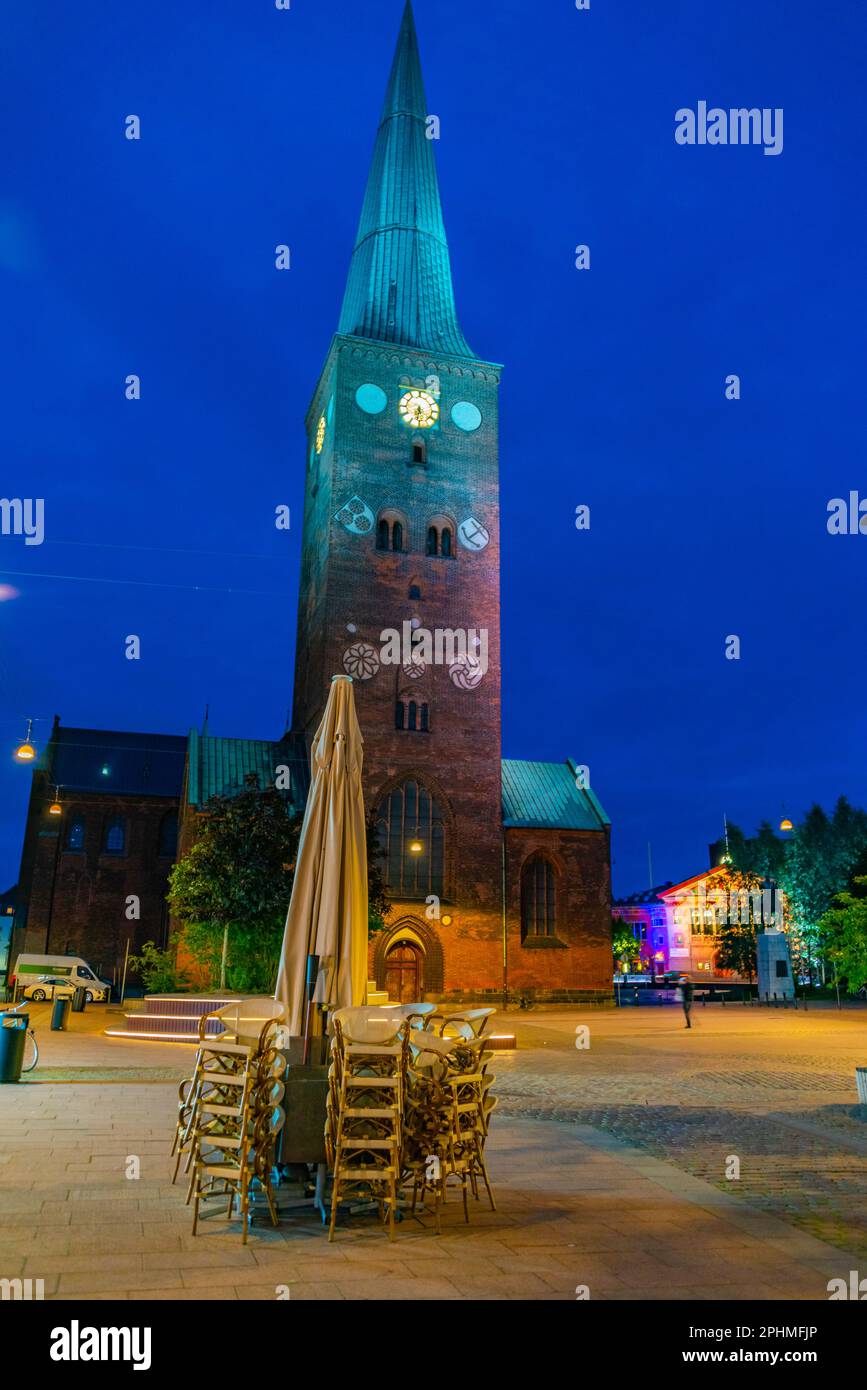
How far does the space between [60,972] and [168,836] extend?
9350 millimetres

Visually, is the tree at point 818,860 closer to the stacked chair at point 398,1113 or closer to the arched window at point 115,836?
the arched window at point 115,836

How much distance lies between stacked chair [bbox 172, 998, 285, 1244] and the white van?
33.5 metres

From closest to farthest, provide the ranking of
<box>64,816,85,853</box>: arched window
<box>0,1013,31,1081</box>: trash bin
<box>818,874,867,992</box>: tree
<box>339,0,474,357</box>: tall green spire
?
<box>818,874,867,992</box>: tree
<box>0,1013,31,1081</box>: trash bin
<box>339,0,474,357</box>: tall green spire
<box>64,816,85,853</box>: arched window

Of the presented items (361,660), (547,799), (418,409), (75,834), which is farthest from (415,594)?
(75,834)

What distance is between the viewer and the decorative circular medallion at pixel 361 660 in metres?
36.2

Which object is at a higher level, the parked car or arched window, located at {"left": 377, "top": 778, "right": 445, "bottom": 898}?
arched window, located at {"left": 377, "top": 778, "right": 445, "bottom": 898}

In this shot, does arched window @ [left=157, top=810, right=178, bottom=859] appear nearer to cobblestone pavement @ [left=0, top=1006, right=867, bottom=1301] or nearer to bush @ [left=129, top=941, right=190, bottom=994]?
bush @ [left=129, top=941, right=190, bottom=994]

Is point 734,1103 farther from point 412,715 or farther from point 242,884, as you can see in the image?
point 412,715

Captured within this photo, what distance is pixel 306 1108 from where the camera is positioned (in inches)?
273

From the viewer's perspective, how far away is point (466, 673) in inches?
1483

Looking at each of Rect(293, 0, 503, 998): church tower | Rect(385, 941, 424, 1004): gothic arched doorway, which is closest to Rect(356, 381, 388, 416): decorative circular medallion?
Rect(293, 0, 503, 998): church tower

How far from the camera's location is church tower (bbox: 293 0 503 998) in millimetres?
35406

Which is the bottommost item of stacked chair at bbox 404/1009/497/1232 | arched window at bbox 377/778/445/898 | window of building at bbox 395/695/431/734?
stacked chair at bbox 404/1009/497/1232
